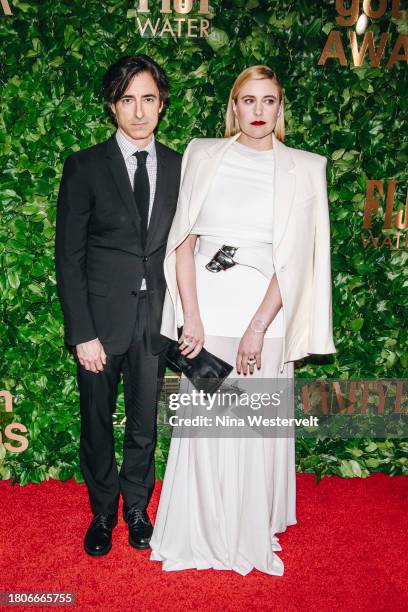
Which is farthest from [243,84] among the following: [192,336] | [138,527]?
[138,527]

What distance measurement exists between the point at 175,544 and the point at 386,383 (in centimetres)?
156

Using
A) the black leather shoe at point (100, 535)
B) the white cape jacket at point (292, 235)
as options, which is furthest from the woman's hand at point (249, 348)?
the black leather shoe at point (100, 535)

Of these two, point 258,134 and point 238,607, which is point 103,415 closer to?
point 238,607

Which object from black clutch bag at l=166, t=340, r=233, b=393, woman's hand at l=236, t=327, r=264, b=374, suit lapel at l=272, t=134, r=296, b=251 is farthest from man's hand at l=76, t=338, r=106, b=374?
suit lapel at l=272, t=134, r=296, b=251

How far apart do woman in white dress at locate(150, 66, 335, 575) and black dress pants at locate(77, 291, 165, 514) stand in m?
0.25

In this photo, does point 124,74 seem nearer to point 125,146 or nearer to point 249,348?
point 125,146

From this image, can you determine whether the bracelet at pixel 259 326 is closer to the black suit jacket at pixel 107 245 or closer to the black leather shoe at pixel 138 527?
the black suit jacket at pixel 107 245

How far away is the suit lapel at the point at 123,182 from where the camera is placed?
242cm

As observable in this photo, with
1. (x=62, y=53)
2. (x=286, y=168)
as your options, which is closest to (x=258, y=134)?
(x=286, y=168)

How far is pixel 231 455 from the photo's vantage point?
2.43 metres

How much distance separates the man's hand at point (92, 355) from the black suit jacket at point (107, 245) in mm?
30

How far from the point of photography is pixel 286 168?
88.7 inches

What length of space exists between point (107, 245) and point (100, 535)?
138 cm

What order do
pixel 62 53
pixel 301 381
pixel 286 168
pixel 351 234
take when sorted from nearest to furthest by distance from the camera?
pixel 286 168 < pixel 62 53 < pixel 351 234 < pixel 301 381
